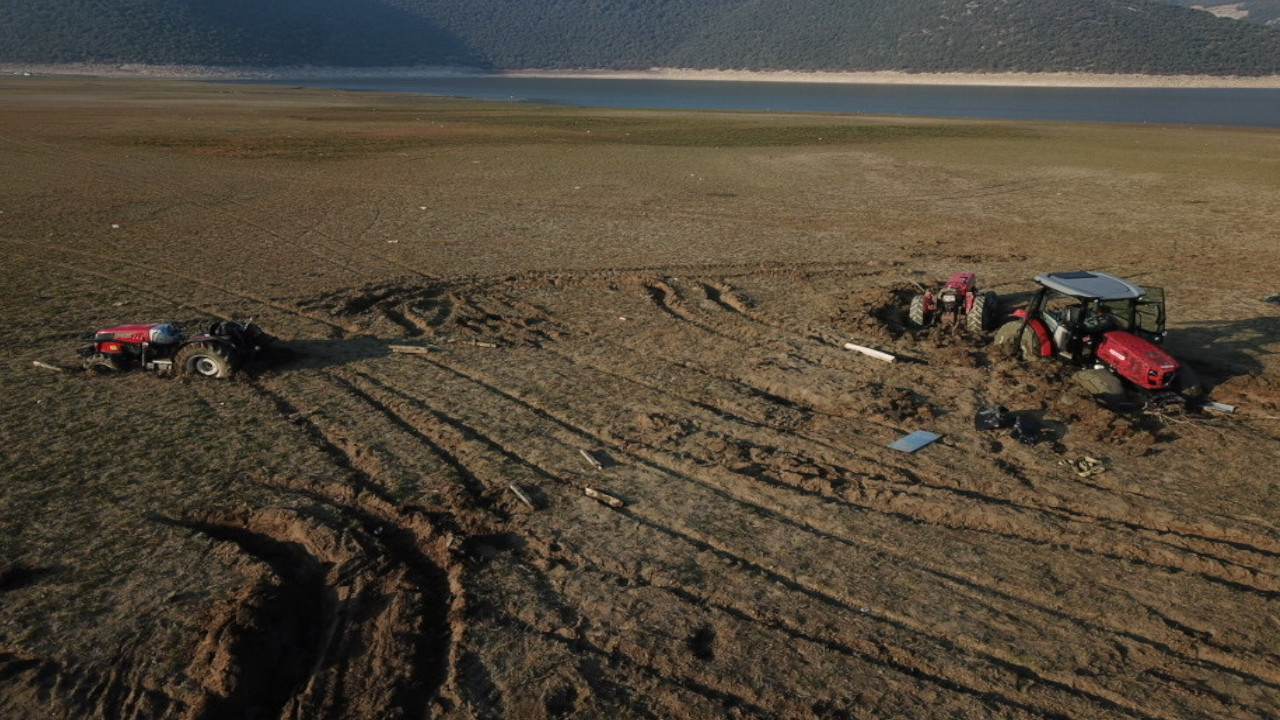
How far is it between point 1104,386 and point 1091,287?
1553 millimetres

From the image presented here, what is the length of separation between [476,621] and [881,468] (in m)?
5.02

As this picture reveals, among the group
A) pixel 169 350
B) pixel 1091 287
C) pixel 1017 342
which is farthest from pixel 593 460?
pixel 1091 287

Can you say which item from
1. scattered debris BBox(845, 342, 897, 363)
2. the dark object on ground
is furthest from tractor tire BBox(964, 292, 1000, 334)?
the dark object on ground

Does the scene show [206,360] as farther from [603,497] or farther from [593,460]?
[603,497]

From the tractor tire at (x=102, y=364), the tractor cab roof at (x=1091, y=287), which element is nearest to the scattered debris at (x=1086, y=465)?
the tractor cab roof at (x=1091, y=287)

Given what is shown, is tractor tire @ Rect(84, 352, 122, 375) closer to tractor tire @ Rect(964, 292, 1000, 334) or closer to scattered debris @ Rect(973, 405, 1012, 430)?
scattered debris @ Rect(973, 405, 1012, 430)

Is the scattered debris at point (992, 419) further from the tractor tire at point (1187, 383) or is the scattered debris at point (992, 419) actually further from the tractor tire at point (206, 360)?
the tractor tire at point (206, 360)

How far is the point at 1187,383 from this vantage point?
1124 cm

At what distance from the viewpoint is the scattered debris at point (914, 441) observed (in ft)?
32.5

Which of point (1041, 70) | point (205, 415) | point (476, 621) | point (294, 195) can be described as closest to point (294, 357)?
point (205, 415)

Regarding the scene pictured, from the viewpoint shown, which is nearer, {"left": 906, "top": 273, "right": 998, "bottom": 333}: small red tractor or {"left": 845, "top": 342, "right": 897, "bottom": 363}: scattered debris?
{"left": 845, "top": 342, "right": 897, "bottom": 363}: scattered debris

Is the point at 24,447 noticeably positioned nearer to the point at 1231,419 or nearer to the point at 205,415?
the point at 205,415

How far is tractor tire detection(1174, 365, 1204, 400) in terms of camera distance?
35.8 ft

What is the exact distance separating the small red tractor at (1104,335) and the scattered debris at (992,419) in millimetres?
1523
